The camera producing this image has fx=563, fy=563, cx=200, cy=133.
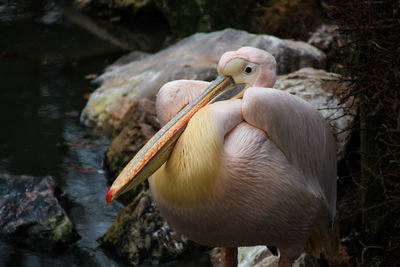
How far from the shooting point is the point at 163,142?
2.31 m

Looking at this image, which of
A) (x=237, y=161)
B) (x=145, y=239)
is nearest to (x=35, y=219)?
(x=145, y=239)

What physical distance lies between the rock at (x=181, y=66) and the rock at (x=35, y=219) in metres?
1.61

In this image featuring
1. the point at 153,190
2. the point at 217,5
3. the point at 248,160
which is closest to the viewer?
the point at 248,160

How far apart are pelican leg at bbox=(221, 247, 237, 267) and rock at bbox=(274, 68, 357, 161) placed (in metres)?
1.16

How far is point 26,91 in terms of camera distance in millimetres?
6312

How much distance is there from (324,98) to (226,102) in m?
1.54

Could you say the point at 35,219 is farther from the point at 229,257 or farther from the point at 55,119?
the point at 55,119

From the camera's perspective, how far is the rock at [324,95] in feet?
12.0

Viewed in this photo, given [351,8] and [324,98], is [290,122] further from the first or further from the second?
[324,98]

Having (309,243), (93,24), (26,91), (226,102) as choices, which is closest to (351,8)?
(226,102)

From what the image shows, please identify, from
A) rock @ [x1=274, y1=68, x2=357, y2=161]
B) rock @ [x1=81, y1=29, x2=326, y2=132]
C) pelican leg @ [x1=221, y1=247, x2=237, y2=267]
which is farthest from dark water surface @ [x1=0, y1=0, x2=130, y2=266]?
rock @ [x1=274, y1=68, x2=357, y2=161]

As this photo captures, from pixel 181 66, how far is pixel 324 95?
186cm

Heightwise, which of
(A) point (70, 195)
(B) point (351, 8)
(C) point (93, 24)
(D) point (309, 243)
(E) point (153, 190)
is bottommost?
(C) point (93, 24)

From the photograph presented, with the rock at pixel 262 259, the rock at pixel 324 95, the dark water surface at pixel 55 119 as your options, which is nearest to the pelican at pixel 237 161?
the rock at pixel 262 259
